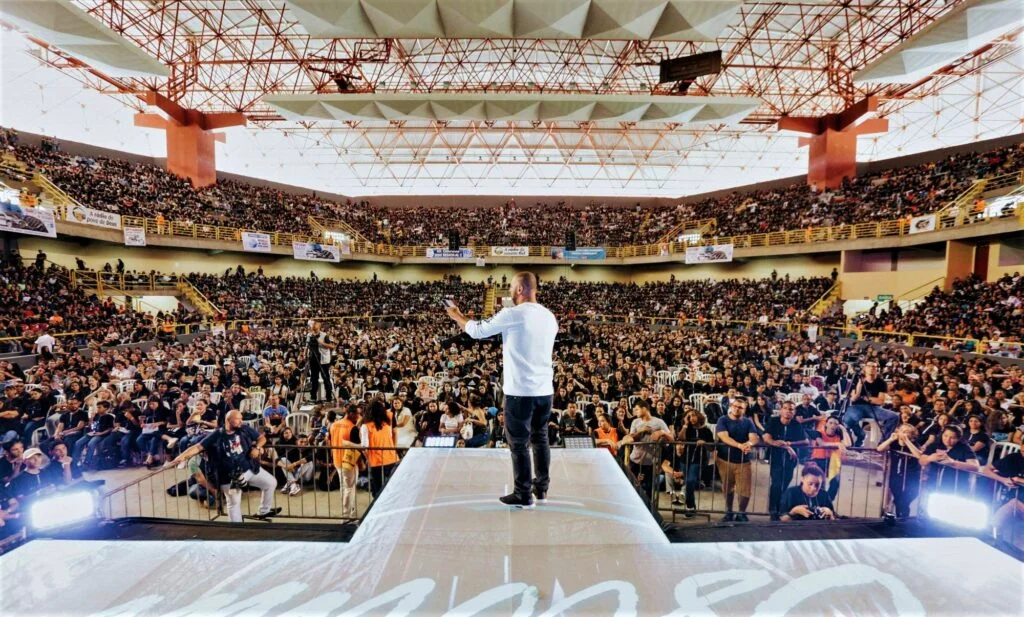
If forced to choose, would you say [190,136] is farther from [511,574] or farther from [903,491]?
[903,491]

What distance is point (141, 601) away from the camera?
194cm

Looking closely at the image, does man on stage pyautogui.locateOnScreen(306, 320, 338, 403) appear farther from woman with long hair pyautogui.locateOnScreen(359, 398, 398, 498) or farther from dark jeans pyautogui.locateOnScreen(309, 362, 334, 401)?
woman with long hair pyautogui.locateOnScreen(359, 398, 398, 498)

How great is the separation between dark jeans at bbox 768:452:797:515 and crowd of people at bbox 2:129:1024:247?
21.8 m

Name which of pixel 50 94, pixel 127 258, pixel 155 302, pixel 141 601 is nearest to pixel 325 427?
pixel 141 601

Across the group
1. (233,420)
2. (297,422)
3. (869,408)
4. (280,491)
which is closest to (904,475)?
(869,408)

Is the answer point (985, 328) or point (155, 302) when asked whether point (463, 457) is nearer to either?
point (985, 328)

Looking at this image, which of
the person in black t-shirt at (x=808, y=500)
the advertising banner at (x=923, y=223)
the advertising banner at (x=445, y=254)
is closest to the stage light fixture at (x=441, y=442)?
the person in black t-shirt at (x=808, y=500)

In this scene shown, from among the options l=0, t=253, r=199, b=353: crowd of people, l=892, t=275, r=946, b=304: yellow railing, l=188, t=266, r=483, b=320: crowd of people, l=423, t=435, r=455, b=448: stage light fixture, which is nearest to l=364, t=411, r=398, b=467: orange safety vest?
l=423, t=435, r=455, b=448: stage light fixture

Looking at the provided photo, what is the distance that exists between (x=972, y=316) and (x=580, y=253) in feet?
64.0

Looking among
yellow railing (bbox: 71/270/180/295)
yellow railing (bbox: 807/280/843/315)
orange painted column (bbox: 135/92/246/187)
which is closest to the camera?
yellow railing (bbox: 71/270/180/295)

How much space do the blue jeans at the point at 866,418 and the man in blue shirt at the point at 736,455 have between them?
Result: 10.4 feet

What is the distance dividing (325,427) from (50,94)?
31.5m

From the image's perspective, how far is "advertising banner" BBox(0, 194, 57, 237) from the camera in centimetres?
1282

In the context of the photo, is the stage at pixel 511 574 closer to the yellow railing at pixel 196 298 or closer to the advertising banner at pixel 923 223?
the advertising banner at pixel 923 223
